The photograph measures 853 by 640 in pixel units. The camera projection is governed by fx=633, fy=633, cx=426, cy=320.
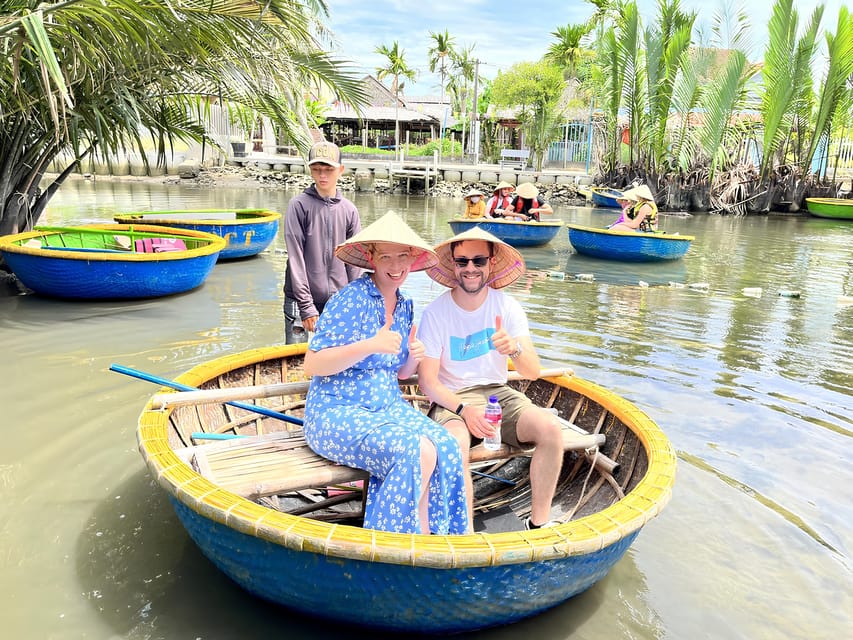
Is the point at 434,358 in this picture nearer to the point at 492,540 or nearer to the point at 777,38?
the point at 492,540

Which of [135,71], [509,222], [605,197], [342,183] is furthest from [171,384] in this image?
[342,183]

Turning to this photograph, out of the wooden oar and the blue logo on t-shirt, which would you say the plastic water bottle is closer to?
the blue logo on t-shirt

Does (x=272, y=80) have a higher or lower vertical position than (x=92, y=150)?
higher

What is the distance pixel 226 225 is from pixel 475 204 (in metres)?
4.68

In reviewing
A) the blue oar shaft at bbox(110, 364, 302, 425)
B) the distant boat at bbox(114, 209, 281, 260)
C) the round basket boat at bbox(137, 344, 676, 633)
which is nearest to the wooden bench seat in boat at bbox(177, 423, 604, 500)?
the round basket boat at bbox(137, 344, 676, 633)

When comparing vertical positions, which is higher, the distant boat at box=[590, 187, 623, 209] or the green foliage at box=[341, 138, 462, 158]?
the green foliage at box=[341, 138, 462, 158]

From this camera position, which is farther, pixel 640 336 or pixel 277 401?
pixel 640 336

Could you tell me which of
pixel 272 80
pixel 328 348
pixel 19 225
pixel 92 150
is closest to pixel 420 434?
pixel 328 348

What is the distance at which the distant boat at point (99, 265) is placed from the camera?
22.4 feet

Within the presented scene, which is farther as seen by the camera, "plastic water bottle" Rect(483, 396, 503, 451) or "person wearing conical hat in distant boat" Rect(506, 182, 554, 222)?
"person wearing conical hat in distant boat" Rect(506, 182, 554, 222)

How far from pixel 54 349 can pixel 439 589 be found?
16.3 ft

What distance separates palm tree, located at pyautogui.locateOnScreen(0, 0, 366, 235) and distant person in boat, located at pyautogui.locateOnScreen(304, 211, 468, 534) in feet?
10.2

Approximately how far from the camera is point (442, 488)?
2.60 meters

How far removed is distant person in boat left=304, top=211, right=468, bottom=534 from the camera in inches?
98.5
